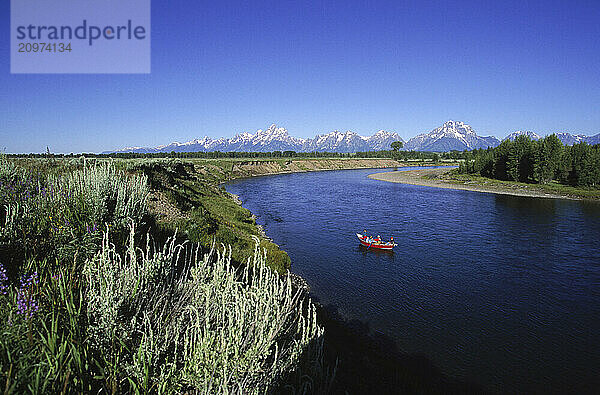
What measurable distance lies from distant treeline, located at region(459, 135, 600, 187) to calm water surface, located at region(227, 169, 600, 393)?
33.7m

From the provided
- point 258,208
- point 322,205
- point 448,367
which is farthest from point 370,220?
point 448,367

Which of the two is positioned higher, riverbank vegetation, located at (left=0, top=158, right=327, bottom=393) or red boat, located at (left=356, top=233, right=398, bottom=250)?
riverbank vegetation, located at (left=0, top=158, right=327, bottom=393)

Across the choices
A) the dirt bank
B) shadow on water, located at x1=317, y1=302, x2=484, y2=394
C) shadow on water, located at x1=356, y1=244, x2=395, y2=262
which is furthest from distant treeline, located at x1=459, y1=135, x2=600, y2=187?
the dirt bank

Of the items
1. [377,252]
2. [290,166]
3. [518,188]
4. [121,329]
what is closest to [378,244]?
[377,252]

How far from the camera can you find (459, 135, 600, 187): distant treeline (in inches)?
2709

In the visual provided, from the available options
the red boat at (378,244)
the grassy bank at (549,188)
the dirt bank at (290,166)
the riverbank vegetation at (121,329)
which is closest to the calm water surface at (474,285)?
the red boat at (378,244)

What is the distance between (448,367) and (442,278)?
9.81 m

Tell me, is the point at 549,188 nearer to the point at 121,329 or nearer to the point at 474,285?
the point at 474,285

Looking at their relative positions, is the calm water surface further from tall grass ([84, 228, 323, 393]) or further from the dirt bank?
the dirt bank

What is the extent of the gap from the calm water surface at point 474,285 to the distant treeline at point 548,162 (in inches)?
1326

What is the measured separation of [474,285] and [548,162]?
7203 cm

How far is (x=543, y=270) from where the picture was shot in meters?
24.4

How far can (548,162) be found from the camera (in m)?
75.0

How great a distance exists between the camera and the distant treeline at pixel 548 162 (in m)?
68.8
